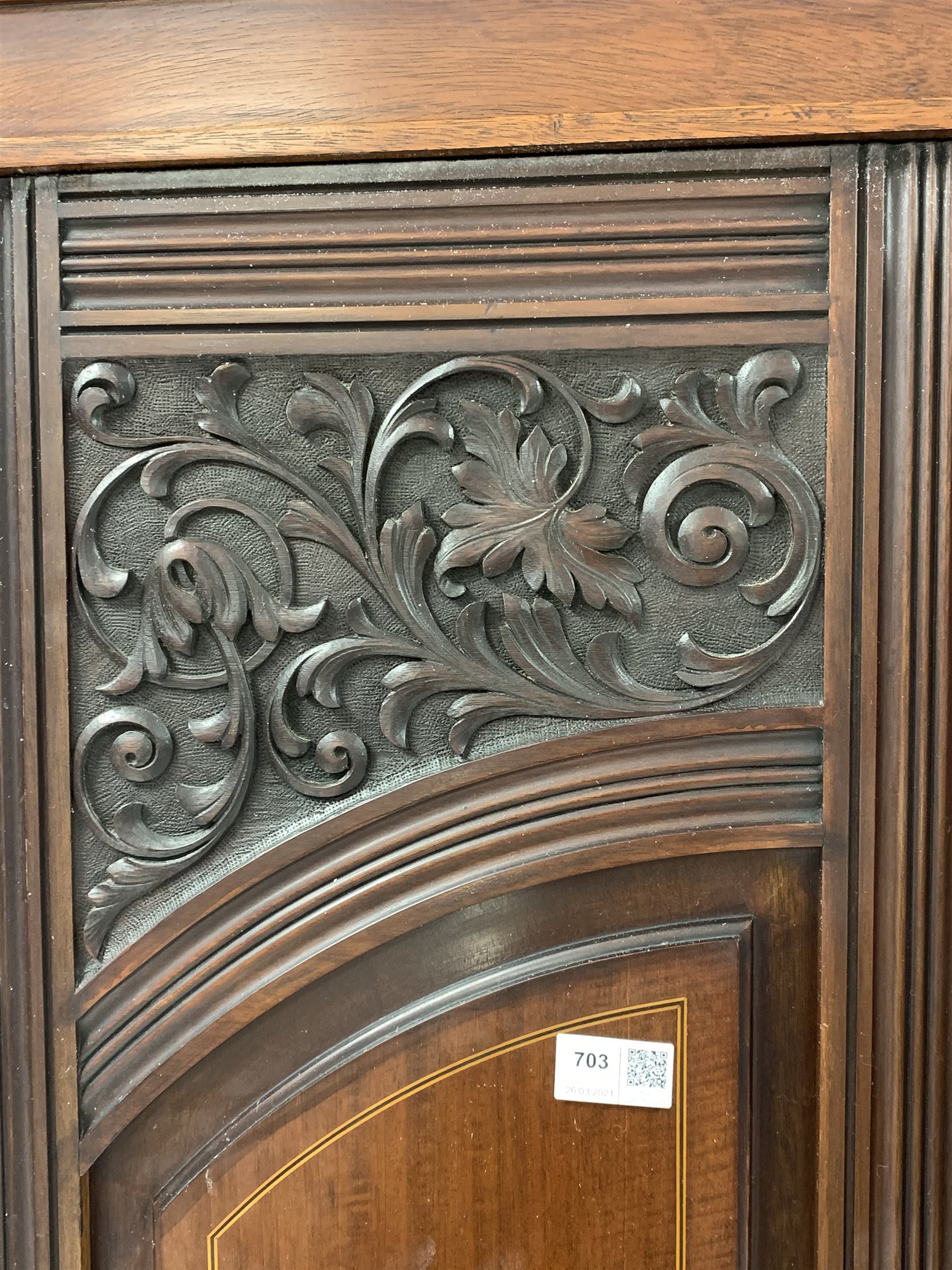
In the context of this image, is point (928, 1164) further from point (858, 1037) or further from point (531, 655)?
point (531, 655)

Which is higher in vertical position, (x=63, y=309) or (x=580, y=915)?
(x=63, y=309)

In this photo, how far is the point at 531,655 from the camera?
0.85 meters

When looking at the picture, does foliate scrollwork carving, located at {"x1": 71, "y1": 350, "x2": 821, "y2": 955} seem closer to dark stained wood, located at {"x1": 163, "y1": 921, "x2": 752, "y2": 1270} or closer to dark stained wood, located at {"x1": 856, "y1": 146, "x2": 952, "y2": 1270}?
dark stained wood, located at {"x1": 856, "y1": 146, "x2": 952, "y2": 1270}

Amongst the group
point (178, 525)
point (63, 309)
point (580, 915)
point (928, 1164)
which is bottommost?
point (928, 1164)

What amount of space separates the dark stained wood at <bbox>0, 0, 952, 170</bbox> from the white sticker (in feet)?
2.40

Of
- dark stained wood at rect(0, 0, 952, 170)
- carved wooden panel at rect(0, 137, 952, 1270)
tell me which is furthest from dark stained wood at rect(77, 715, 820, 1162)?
dark stained wood at rect(0, 0, 952, 170)

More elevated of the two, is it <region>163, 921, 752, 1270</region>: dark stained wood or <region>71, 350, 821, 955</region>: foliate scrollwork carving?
<region>71, 350, 821, 955</region>: foliate scrollwork carving

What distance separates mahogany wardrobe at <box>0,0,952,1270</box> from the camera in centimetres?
81

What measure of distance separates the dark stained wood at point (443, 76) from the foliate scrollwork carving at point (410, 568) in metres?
0.18

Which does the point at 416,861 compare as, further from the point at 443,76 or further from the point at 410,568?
the point at 443,76

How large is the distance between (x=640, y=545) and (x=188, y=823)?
0.45 meters

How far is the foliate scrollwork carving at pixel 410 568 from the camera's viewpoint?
2.74 feet

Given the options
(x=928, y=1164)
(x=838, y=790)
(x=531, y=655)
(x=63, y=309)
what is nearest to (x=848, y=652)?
(x=838, y=790)

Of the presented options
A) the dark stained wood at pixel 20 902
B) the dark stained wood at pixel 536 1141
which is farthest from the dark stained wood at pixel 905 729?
the dark stained wood at pixel 20 902
